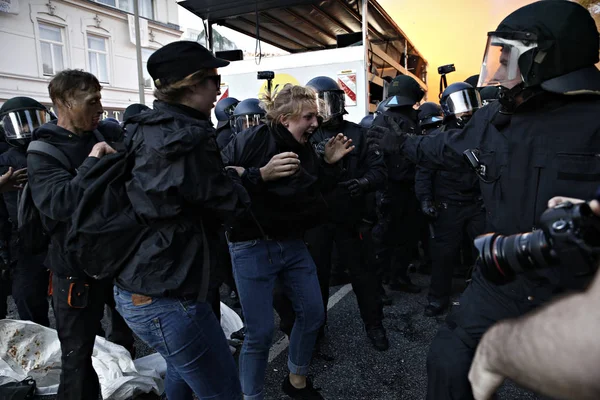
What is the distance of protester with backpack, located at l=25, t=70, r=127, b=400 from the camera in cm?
216

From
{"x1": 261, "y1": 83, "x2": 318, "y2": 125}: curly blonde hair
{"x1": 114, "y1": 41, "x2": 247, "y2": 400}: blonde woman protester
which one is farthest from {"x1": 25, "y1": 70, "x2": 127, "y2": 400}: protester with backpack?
{"x1": 261, "y1": 83, "x2": 318, "y2": 125}: curly blonde hair

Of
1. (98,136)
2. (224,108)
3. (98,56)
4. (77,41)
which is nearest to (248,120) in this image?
(224,108)

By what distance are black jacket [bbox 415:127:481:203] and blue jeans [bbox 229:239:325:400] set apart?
1.80m

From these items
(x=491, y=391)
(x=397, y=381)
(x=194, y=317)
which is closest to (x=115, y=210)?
(x=194, y=317)

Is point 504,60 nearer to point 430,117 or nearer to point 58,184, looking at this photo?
point 58,184

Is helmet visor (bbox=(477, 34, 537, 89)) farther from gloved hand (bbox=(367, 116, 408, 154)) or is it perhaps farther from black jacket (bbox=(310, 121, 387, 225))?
black jacket (bbox=(310, 121, 387, 225))

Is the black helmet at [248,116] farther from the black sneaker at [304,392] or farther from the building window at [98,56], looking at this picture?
the building window at [98,56]

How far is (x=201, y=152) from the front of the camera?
1689 millimetres

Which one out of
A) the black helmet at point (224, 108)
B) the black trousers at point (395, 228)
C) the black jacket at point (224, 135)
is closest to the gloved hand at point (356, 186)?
the black trousers at point (395, 228)

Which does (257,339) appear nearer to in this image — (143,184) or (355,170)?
(143,184)

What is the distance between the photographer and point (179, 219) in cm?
171

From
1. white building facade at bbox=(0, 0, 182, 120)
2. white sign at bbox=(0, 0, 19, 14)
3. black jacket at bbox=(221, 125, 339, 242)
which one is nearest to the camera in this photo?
black jacket at bbox=(221, 125, 339, 242)

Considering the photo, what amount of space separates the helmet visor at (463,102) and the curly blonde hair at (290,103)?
2049 millimetres

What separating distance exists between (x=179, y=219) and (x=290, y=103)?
1112 mm
